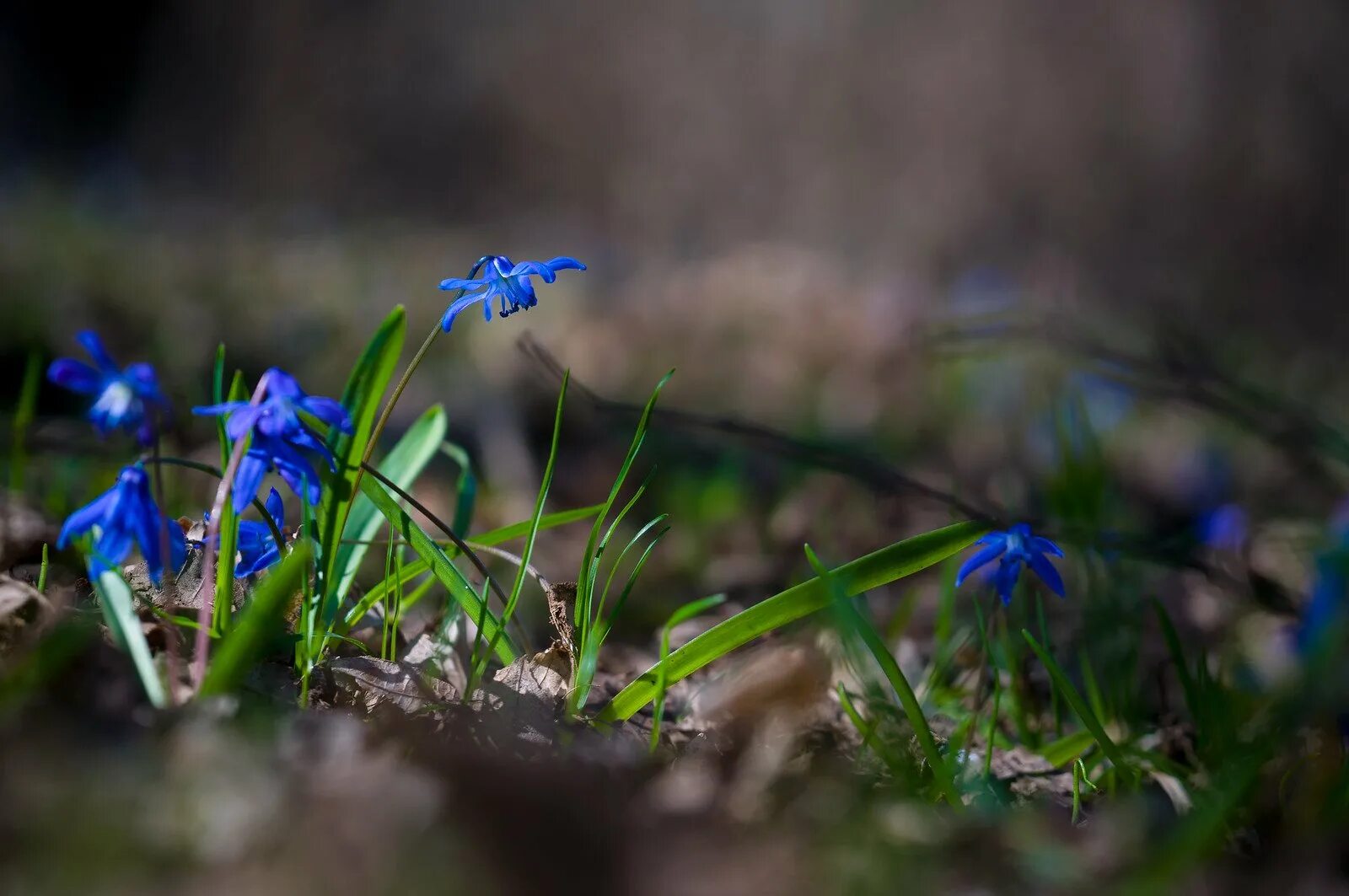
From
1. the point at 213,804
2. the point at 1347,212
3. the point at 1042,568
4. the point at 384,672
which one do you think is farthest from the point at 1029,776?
the point at 1347,212

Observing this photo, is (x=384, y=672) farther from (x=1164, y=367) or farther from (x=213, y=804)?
(x=1164, y=367)

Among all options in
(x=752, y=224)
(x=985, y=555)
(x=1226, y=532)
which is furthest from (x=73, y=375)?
(x=752, y=224)

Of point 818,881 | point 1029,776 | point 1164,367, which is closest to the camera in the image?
point 818,881

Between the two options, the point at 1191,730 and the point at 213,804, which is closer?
the point at 213,804

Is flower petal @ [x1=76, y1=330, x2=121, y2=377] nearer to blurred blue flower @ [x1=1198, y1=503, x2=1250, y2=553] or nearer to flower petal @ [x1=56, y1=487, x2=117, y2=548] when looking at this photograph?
flower petal @ [x1=56, y1=487, x2=117, y2=548]

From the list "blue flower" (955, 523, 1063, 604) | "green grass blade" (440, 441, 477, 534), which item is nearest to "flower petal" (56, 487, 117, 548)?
"green grass blade" (440, 441, 477, 534)
